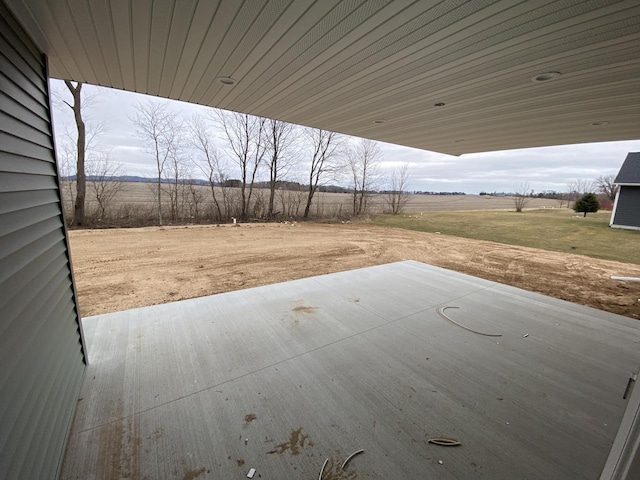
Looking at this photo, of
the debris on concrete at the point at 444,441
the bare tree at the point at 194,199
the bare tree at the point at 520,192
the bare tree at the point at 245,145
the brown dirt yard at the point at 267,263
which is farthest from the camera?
the bare tree at the point at 520,192

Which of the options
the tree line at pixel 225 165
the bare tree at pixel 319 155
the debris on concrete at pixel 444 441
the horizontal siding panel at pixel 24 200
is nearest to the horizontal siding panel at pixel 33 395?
the horizontal siding panel at pixel 24 200

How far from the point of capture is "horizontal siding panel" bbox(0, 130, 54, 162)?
96cm

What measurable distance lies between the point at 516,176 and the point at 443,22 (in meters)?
27.1

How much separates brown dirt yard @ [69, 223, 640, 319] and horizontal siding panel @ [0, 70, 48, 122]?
236 cm

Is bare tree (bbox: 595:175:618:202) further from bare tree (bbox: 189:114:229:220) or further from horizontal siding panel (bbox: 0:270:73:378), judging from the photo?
horizontal siding panel (bbox: 0:270:73:378)

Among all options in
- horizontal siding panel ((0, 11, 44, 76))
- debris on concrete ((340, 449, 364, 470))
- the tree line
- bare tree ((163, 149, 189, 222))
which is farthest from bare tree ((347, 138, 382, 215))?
debris on concrete ((340, 449, 364, 470))

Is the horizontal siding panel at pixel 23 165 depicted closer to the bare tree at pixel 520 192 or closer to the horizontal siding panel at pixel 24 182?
the horizontal siding panel at pixel 24 182

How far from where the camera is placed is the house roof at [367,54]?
1.26 m

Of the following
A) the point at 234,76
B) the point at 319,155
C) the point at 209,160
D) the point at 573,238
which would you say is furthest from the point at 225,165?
the point at 573,238

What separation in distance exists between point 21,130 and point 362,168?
1384 centimetres

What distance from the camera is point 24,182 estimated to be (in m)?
1.11

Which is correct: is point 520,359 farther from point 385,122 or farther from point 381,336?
point 385,122

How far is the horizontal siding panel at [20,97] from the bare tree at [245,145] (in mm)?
9668

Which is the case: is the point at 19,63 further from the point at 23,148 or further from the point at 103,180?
the point at 103,180
